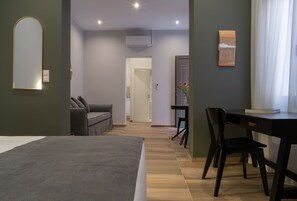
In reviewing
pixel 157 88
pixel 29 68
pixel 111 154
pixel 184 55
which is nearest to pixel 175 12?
pixel 184 55

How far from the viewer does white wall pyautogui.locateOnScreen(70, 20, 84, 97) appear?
5.81m

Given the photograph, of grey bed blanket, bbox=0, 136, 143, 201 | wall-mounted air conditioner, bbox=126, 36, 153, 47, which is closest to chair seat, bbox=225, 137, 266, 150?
grey bed blanket, bbox=0, 136, 143, 201

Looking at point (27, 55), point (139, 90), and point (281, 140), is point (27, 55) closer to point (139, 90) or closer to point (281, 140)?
point (281, 140)

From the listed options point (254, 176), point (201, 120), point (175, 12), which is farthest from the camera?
point (175, 12)

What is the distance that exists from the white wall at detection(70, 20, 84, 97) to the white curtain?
4479mm

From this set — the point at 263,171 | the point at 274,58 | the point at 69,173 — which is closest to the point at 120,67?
the point at 274,58

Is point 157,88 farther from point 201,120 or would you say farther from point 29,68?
point 29,68

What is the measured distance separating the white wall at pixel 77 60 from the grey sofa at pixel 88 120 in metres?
0.69

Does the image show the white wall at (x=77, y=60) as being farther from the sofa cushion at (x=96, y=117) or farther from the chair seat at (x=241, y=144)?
the chair seat at (x=241, y=144)

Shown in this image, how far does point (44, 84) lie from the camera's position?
8.70 ft

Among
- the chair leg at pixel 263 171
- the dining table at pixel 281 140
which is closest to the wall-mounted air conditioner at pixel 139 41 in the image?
the chair leg at pixel 263 171

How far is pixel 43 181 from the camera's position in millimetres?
739

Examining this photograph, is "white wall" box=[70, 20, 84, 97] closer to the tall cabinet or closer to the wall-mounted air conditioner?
the wall-mounted air conditioner

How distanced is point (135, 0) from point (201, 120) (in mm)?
3075
